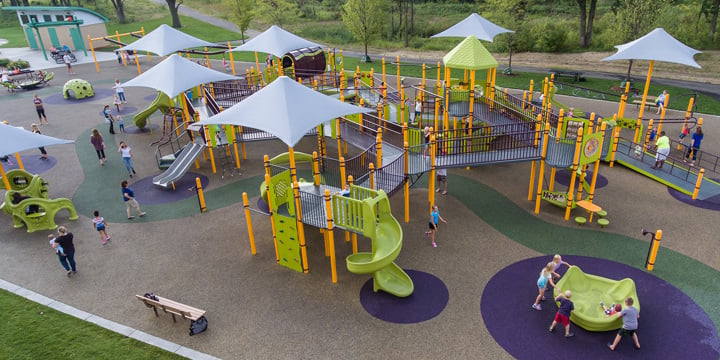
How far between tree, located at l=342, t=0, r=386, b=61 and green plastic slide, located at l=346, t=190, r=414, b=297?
2984 centimetres

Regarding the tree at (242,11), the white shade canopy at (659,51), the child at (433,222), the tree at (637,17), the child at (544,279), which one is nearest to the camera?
the child at (544,279)

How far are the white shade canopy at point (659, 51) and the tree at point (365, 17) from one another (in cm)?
2242

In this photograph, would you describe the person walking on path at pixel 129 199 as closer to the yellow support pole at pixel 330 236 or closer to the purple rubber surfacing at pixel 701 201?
the yellow support pole at pixel 330 236

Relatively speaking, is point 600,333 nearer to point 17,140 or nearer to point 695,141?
point 695,141

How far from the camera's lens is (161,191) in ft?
59.3

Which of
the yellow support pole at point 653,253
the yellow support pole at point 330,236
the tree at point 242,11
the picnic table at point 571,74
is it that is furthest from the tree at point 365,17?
the yellow support pole at point 653,253

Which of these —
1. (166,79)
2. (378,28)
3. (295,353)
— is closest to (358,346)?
(295,353)

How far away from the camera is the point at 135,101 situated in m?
30.7

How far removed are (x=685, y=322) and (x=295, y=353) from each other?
371 inches

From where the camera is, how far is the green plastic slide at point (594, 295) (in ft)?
33.8

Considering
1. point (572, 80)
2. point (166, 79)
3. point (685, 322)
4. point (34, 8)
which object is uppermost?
point (34, 8)

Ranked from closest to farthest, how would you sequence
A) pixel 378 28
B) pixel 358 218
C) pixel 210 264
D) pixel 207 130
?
pixel 358 218 < pixel 210 264 < pixel 207 130 < pixel 378 28

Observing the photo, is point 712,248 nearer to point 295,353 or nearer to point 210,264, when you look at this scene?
point 295,353

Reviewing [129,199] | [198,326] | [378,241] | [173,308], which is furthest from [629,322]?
[129,199]
